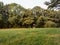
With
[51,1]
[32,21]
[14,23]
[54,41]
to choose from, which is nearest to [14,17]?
[14,23]

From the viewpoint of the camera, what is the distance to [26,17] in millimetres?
29484

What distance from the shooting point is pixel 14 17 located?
2892 centimetres

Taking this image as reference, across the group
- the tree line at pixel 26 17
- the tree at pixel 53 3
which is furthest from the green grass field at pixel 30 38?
the tree line at pixel 26 17

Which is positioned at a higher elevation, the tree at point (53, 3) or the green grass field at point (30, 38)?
the tree at point (53, 3)

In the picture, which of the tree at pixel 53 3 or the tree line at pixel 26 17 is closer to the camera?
the tree at pixel 53 3

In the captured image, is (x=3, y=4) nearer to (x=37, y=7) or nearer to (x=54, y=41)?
(x=37, y=7)

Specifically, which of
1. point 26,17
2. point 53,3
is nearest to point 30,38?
point 53,3

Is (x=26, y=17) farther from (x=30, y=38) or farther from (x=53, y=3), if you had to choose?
(x=30, y=38)

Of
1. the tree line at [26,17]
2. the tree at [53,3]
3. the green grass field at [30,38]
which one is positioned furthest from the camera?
the tree line at [26,17]

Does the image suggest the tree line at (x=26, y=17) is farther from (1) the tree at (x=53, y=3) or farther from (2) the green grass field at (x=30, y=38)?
(2) the green grass field at (x=30, y=38)

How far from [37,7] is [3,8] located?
216 inches

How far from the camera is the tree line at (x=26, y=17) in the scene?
93.9 ft

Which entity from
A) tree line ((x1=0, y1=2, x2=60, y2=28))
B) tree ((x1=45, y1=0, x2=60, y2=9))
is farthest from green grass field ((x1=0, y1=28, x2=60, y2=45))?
tree line ((x1=0, y1=2, x2=60, y2=28))

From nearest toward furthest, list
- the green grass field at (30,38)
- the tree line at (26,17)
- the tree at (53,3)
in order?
the green grass field at (30,38)
the tree at (53,3)
the tree line at (26,17)
